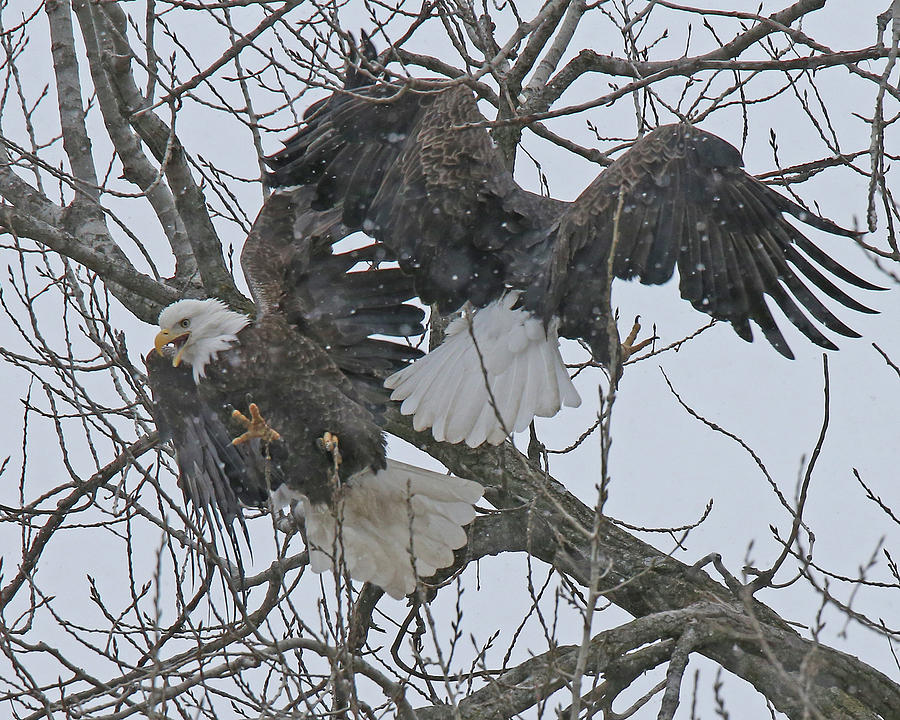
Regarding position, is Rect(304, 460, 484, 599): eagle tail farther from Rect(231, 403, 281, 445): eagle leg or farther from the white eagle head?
the white eagle head

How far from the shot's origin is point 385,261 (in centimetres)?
357

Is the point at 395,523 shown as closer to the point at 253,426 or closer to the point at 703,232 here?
the point at 253,426

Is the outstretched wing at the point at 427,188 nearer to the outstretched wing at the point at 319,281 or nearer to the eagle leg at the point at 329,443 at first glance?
the outstretched wing at the point at 319,281

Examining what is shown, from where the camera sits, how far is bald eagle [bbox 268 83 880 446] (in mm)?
3053

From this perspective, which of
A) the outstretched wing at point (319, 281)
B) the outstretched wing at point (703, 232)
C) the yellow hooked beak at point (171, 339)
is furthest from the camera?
the outstretched wing at point (319, 281)

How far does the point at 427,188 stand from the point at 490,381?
Result: 26.5 inches

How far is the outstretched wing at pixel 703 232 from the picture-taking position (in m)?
3.04

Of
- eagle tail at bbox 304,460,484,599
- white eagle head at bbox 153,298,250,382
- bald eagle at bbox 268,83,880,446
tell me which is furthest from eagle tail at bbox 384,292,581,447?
white eagle head at bbox 153,298,250,382

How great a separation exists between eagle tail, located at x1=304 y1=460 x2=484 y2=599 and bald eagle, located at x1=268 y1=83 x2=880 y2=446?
29cm

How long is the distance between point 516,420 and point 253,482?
0.93 metres

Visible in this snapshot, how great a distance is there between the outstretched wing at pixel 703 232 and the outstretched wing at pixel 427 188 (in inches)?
14.3

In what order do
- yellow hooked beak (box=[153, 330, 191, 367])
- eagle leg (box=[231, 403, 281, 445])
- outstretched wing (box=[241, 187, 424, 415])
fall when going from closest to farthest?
eagle leg (box=[231, 403, 281, 445]) → yellow hooked beak (box=[153, 330, 191, 367]) → outstretched wing (box=[241, 187, 424, 415])

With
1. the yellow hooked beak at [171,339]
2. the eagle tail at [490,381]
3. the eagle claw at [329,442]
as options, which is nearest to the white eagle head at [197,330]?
the yellow hooked beak at [171,339]

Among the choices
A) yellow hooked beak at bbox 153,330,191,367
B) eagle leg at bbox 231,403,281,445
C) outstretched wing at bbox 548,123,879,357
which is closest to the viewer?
outstretched wing at bbox 548,123,879,357
